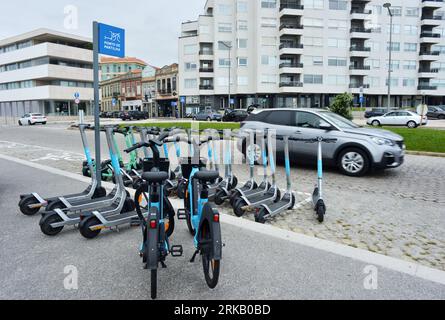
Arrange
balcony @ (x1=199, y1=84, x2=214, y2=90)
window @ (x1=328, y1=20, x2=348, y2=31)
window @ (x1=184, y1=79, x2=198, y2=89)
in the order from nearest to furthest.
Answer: window @ (x1=328, y1=20, x2=348, y2=31), balcony @ (x1=199, y1=84, x2=214, y2=90), window @ (x1=184, y1=79, x2=198, y2=89)

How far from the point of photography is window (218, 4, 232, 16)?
182ft

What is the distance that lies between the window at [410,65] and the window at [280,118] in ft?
189

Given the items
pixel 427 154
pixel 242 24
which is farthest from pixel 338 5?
pixel 427 154

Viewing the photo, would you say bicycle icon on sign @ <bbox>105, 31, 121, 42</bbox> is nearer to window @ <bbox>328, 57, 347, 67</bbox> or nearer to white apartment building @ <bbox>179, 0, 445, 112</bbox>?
white apartment building @ <bbox>179, 0, 445, 112</bbox>

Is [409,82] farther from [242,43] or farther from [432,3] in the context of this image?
[242,43]

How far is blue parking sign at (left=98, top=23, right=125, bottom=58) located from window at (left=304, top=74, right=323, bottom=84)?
51308 millimetres

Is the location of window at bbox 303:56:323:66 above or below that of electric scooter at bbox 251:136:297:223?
above

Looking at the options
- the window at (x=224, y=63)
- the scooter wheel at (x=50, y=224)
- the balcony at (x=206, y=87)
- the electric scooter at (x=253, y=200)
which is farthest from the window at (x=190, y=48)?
the scooter wheel at (x=50, y=224)

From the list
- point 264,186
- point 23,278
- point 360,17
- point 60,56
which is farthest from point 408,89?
point 23,278

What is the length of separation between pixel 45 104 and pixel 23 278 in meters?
57.2

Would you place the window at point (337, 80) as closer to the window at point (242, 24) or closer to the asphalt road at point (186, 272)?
the window at point (242, 24)

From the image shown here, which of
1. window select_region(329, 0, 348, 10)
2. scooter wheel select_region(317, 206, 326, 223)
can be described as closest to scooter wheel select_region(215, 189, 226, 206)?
scooter wheel select_region(317, 206, 326, 223)

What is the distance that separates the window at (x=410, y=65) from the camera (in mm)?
57281

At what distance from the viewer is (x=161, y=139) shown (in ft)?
13.3
